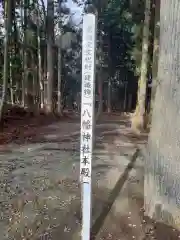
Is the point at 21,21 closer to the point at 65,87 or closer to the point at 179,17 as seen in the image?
the point at 65,87

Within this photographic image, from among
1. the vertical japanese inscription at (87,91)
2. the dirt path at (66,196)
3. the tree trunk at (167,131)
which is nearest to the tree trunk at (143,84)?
the dirt path at (66,196)

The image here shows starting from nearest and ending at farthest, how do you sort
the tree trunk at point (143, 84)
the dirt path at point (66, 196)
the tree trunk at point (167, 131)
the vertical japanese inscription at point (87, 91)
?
the vertical japanese inscription at point (87, 91)
the dirt path at point (66, 196)
the tree trunk at point (167, 131)
the tree trunk at point (143, 84)

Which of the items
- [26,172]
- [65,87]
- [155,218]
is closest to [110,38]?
[65,87]

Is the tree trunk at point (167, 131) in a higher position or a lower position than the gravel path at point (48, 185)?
higher

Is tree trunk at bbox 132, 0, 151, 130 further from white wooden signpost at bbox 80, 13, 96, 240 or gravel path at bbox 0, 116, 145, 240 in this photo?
white wooden signpost at bbox 80, 13, 96, 240

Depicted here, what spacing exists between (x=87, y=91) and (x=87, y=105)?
0.14m

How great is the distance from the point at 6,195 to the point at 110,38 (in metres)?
19.4

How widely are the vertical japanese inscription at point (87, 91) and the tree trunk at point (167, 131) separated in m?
1.13

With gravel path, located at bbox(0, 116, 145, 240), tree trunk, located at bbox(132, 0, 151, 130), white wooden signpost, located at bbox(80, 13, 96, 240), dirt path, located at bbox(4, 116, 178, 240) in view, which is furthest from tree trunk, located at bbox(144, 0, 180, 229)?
tree trunk, located at bbox(132, 0, 151, 130)

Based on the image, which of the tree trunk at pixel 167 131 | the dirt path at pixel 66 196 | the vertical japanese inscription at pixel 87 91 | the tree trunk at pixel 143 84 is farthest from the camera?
the tree trunk at pixel 143 84

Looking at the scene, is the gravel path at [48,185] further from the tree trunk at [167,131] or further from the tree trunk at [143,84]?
the tree trunk at [143,84]

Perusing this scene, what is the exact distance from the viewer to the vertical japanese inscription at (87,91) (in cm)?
331

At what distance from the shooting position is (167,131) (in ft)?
13.4

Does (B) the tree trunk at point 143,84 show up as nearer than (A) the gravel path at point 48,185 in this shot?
No
